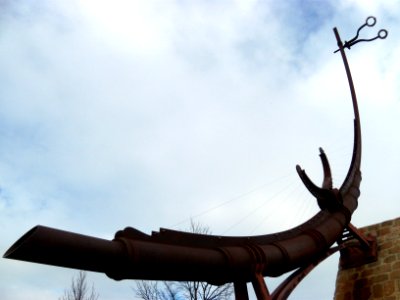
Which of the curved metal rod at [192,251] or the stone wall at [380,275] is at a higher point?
the stone wall at [380,275]

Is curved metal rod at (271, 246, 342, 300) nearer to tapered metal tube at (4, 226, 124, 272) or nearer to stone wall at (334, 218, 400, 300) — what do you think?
stone wall at (334, 218, 400, 300)

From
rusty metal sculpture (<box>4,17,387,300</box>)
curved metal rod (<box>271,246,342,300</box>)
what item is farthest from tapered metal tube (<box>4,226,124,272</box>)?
curved metal rod (<box>271,246,342,300</box>)

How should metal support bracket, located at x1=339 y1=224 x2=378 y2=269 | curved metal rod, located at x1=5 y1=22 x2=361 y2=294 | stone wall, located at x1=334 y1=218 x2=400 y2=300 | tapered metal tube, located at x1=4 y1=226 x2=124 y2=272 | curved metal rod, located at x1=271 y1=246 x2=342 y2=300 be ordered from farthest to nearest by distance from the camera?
metal support bracket, located at x1=339 y1=224 x2=378 y2=269 < stone wall, located at x1=334 y1=218 x2=400 y2=300 < curved metal rod, located at x1=271 y1=246 x2=342 y2=300 < curved metal rod, located at x1=5 y1=22 x2=361 y2=294 < tapered metal tube, located at x1=4 y1=226 x2=124 y2=272

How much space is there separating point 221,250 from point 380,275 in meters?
4.21

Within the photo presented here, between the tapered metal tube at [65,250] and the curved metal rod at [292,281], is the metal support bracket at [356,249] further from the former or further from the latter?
the tapered metal tube at [65,250]

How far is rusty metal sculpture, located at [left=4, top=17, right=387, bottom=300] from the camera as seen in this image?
3361mm

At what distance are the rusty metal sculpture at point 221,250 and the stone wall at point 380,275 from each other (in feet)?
0.68

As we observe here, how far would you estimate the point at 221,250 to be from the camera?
4902mm

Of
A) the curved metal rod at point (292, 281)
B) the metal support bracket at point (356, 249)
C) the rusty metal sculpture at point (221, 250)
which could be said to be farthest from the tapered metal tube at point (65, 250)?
the metal support bracket at point (356, 249)

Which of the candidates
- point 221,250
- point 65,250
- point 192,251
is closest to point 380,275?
point 221,250

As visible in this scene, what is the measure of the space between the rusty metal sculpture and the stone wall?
0.21 m

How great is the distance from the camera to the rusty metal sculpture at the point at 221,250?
3.36m

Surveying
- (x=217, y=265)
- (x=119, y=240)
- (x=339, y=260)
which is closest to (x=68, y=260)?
(x=119, y=240)

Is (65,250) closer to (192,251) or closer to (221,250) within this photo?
(192,251)
